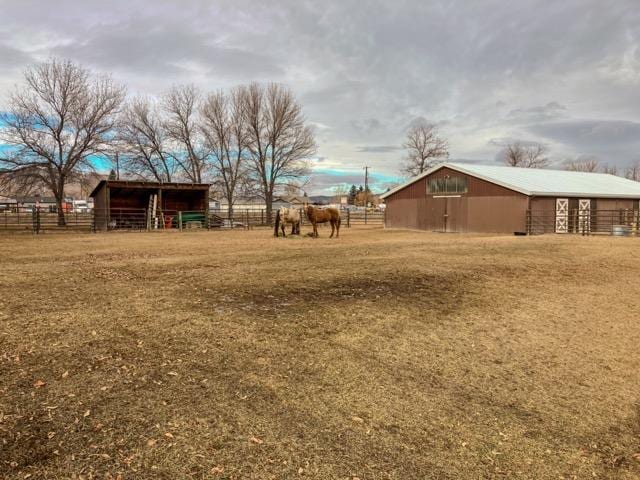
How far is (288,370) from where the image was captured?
410 centimetres

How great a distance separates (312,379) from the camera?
396cm

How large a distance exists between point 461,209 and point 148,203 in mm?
19355

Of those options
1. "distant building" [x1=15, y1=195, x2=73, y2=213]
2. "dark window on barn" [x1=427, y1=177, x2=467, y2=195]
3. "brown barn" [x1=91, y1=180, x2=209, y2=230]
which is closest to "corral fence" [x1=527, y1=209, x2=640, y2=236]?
"dark window on barn" [x1=427, y1=177, x2=467, y2=195]

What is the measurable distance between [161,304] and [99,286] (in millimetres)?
1716

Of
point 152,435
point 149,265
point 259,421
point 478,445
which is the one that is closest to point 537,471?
point 478,445

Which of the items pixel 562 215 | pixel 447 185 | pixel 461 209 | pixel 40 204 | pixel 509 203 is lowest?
pixel 562 215

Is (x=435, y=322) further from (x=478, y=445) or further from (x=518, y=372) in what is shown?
(x=478, y=445)

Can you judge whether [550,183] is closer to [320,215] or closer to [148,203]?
[320,215]

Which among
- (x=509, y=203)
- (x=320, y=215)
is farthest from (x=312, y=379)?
(x=509, y=203)

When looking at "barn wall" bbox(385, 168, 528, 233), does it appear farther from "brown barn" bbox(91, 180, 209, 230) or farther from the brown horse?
"brown barn" bbox(91, 180, 209, 230)

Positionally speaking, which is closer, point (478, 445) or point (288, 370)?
point (478, 445)

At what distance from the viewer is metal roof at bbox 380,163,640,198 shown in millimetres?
23000

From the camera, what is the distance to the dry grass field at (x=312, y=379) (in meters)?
2.85

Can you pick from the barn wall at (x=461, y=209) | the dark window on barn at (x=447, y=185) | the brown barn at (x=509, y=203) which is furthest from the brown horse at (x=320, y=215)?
the dark window on barn at (x=447, y=185)
